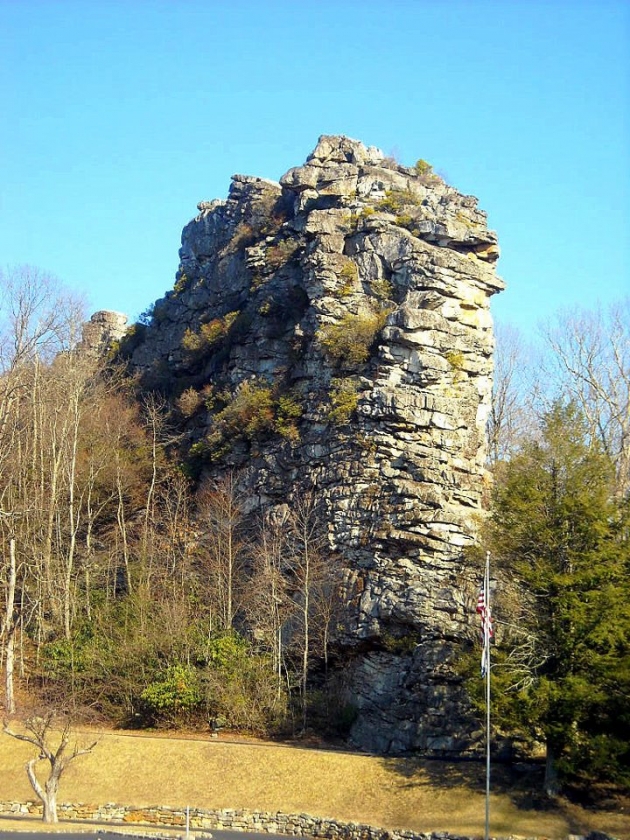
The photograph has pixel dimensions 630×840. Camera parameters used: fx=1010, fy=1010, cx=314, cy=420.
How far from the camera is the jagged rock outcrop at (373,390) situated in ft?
116

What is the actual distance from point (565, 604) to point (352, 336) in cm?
1529

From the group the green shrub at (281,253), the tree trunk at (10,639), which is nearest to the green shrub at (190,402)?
the green shrub at (281,253)

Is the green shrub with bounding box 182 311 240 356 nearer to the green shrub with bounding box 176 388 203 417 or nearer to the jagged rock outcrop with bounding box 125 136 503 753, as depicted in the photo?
the jagged rock outcrop with bounding box 125 136 503 753

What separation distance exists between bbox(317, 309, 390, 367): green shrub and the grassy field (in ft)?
50.5

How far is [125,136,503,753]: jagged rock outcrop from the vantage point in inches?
1387

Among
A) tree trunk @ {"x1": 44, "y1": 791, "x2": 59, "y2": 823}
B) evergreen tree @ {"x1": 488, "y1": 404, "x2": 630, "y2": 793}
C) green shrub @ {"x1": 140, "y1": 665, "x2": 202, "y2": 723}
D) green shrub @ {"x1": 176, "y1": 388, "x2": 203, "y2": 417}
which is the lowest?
tree trunk @ {"x1": 44, "y1": 791, "x2": 59, "y2": 823}

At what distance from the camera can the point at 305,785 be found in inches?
1198

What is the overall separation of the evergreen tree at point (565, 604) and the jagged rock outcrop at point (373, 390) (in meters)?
3.87

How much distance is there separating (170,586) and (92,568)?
4.46m

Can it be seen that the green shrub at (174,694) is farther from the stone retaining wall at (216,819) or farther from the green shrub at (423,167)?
the green shrub at (423,167)

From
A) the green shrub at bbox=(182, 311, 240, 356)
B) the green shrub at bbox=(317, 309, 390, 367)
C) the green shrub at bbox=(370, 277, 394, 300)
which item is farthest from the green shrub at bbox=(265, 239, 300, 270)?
the green shrub at bbox=(317, 309, 390, 367)

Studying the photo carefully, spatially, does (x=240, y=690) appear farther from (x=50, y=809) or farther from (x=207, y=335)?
(x=207, y=335)

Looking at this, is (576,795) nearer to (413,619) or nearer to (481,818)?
(481,818)

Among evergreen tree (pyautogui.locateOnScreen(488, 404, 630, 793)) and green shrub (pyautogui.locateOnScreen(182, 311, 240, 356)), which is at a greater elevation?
green shrub (pyautogui.locateOnScreen(182, 311, 240, 356))
